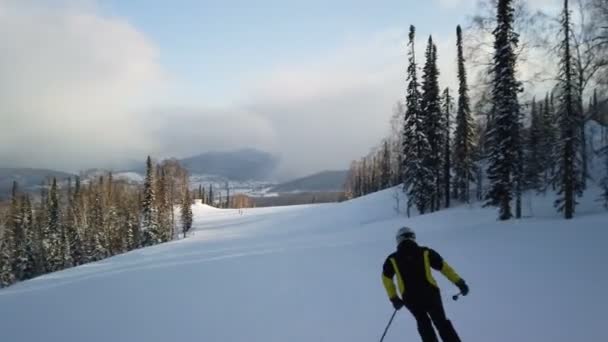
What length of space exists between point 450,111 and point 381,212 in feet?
50.1

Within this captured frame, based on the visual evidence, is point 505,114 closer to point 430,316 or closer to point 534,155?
point 430,316

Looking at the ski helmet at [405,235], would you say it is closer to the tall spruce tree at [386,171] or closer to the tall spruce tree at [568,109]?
the tall spruce tree at [568,109]

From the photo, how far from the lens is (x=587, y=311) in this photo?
8.93 metres

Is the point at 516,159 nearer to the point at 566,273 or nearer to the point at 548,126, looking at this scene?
the point at 566,273

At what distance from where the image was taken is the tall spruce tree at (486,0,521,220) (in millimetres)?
25875

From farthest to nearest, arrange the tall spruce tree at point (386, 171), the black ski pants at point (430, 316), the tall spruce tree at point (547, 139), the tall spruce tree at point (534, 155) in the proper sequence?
1. the tall spruce tree at point (386, 171)
2. the tall spruce tree at point (547, 139)
3. the tall spruce tree at point (534, 155)
4. the black ski pants at point (430, 316)

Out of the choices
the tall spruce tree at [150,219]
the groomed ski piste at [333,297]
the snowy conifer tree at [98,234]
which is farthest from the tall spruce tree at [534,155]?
the snowy conifer tree at [98,234]

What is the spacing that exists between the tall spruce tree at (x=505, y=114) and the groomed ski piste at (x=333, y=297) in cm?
510

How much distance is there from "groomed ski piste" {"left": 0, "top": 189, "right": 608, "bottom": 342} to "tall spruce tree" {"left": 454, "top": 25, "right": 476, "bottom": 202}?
20.1 meters

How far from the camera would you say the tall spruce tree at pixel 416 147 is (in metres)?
40.2

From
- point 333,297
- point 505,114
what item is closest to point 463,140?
point 505,114

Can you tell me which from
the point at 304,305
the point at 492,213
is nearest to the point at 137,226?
the point at 492,213

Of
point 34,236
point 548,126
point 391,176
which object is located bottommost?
point 34,236

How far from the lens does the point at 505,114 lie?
27.1 m
